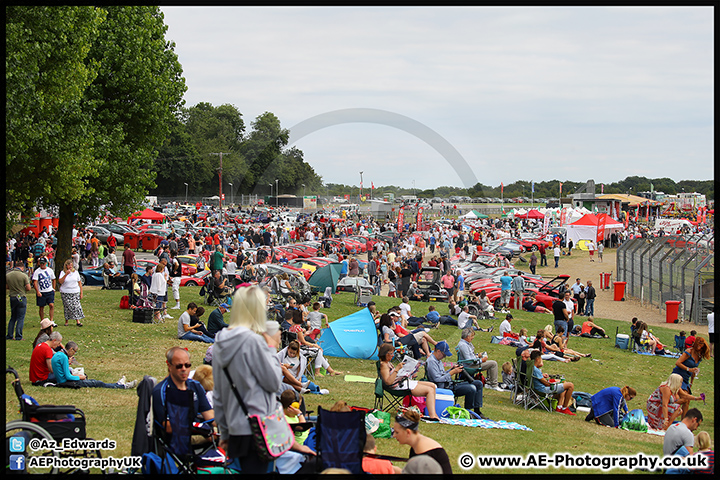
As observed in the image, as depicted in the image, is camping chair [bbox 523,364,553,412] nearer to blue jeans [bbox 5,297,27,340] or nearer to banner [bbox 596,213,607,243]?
blue jeans [bbox 5,297,27,340]

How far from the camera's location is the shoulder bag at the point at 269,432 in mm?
4273

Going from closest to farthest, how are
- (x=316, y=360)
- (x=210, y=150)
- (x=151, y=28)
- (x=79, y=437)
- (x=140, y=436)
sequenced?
1. (x=140, y=436)
2. (x=79, y=437)
3. (x=316, y=360)
4. (x=151, y=28)
5. (x=210, y=150)

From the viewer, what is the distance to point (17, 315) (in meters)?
12.4

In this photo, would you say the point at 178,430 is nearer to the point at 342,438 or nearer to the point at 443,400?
the point at 342,438

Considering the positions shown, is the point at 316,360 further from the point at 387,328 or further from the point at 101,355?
the point at 101,355

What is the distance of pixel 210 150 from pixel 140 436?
4562 inches

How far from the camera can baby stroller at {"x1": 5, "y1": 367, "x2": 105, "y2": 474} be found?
211 inches

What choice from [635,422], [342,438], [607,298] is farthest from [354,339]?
[607,298]

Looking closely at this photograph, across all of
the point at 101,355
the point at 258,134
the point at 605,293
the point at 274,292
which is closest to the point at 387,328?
the point at 101,355

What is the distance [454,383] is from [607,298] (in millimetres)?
19782

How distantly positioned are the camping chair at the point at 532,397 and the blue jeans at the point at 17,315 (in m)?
9.90

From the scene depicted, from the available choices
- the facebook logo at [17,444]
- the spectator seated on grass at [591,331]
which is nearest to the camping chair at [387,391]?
the facebook logo at [17,444]

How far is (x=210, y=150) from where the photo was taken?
11675 cm

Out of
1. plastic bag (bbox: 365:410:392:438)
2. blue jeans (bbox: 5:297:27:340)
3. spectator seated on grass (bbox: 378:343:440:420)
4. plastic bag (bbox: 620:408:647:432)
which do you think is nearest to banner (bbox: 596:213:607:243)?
plastic bag (bbox: 620:408:647:432)
